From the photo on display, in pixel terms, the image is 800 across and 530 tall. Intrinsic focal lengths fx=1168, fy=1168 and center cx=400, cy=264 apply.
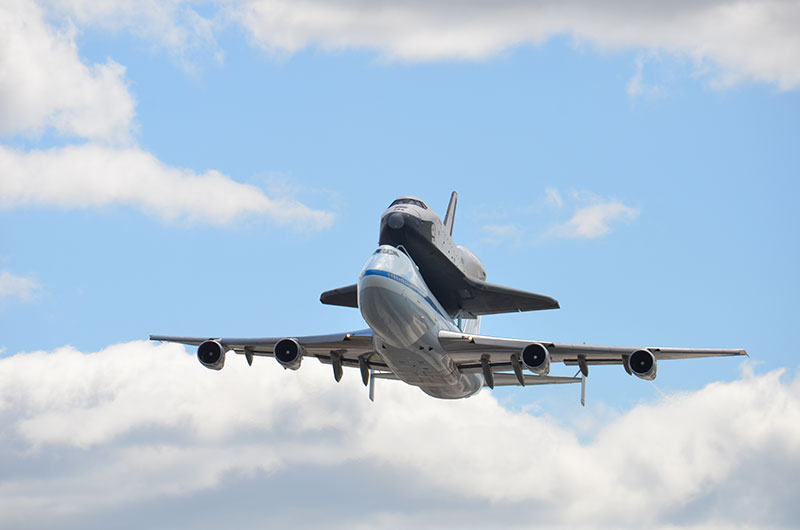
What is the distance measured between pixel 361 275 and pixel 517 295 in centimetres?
1341

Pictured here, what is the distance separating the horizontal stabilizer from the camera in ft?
198

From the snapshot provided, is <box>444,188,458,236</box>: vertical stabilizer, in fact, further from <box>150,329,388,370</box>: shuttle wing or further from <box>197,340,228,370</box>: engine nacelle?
<box>197,340,228,370</box>: engine nacelle

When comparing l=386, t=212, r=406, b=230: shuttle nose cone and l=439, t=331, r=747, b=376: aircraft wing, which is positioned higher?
l=386, t=212, r=406, b=230: shuttle nose cone

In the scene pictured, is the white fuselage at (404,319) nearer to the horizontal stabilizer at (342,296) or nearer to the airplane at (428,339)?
the airplane at (428,339)

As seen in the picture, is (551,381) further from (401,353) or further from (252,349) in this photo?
(252,349)

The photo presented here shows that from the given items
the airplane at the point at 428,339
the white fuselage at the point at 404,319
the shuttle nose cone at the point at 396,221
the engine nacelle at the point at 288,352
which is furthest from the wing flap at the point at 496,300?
the engine nacelle at the point at 288,352

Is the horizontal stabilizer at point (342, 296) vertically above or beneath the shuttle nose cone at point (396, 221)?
beneath

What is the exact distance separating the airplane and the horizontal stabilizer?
6cm

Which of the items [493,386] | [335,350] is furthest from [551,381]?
[335,350]

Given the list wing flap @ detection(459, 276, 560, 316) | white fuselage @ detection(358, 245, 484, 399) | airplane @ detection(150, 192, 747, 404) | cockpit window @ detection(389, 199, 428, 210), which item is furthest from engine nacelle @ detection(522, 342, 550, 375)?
cockpit window @ detection(389, 199, 428, 210)

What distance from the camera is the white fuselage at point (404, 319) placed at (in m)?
48.6

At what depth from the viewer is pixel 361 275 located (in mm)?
48938

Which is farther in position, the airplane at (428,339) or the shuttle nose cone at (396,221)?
the shuttle nose cone at (396,221)

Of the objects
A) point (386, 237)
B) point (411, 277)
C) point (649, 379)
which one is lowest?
point (649, 379)
